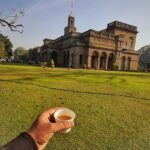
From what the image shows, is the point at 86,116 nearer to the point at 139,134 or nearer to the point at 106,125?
the point at 106,125

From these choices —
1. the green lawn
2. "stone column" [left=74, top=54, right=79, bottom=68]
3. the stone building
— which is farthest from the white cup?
"stone column" [left=74, top=54, right=79, bottom=68]

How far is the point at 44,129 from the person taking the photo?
146 cm

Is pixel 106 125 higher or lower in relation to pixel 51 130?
lower

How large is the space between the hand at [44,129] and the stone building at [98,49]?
4543cm

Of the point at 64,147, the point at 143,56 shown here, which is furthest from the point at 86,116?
the point at 143,56

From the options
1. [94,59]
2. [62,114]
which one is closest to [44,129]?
[62,114]

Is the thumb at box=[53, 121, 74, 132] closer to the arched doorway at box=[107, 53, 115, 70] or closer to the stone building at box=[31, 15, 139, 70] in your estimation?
the stone building at box=[31, 15, 139, 70]

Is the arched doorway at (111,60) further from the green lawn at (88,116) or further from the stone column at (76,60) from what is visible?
the green lawn at (88,116)

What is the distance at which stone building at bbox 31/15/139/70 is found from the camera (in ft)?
160

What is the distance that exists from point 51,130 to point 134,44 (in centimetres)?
6542

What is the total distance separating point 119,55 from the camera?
54.5 m

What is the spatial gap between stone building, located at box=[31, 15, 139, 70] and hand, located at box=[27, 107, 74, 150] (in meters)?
45.4

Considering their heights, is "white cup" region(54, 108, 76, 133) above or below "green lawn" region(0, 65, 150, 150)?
above

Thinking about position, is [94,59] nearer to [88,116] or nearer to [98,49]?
[98,49]
